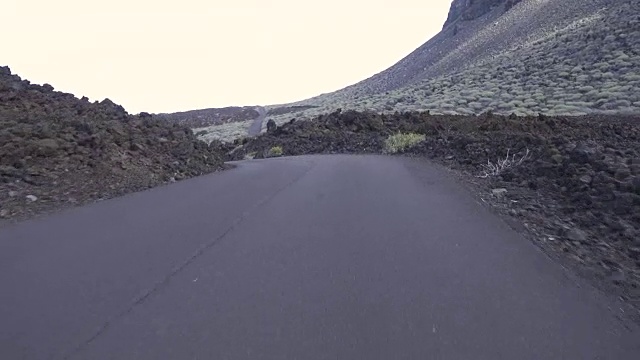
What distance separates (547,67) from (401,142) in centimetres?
2443

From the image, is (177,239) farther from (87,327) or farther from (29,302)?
(87,327)

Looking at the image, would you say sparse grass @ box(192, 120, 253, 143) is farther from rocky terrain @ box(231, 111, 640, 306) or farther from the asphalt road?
the asphalt road

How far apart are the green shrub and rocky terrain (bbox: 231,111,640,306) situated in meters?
0.10

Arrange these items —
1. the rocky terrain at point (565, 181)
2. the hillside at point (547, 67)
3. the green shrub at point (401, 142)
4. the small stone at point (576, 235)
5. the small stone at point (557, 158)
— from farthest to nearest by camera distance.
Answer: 1. the hillside at point (547, 67)
2. the green shrub at point (401, 142)
3. the small stone at point (557, 158)
4. the small stone at point (576, 235)
5. the rocky terrain at point (565, 181)

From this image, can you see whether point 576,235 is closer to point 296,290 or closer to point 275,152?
point 296,290

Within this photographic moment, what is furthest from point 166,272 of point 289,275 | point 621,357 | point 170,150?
point 170,150

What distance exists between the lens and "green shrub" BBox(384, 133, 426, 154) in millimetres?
21594

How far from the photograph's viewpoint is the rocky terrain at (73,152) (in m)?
10.7

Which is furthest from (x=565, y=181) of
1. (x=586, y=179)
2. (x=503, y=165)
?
(x=503, y=165)

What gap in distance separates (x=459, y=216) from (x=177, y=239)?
399 cm

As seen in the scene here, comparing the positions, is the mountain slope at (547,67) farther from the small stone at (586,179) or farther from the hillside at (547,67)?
the small stone at (586,179)

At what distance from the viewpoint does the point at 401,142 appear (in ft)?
72.1

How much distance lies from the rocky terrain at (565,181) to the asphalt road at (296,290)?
532 mm

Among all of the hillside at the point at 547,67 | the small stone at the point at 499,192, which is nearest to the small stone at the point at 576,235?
the small stone at the point at 499,192
